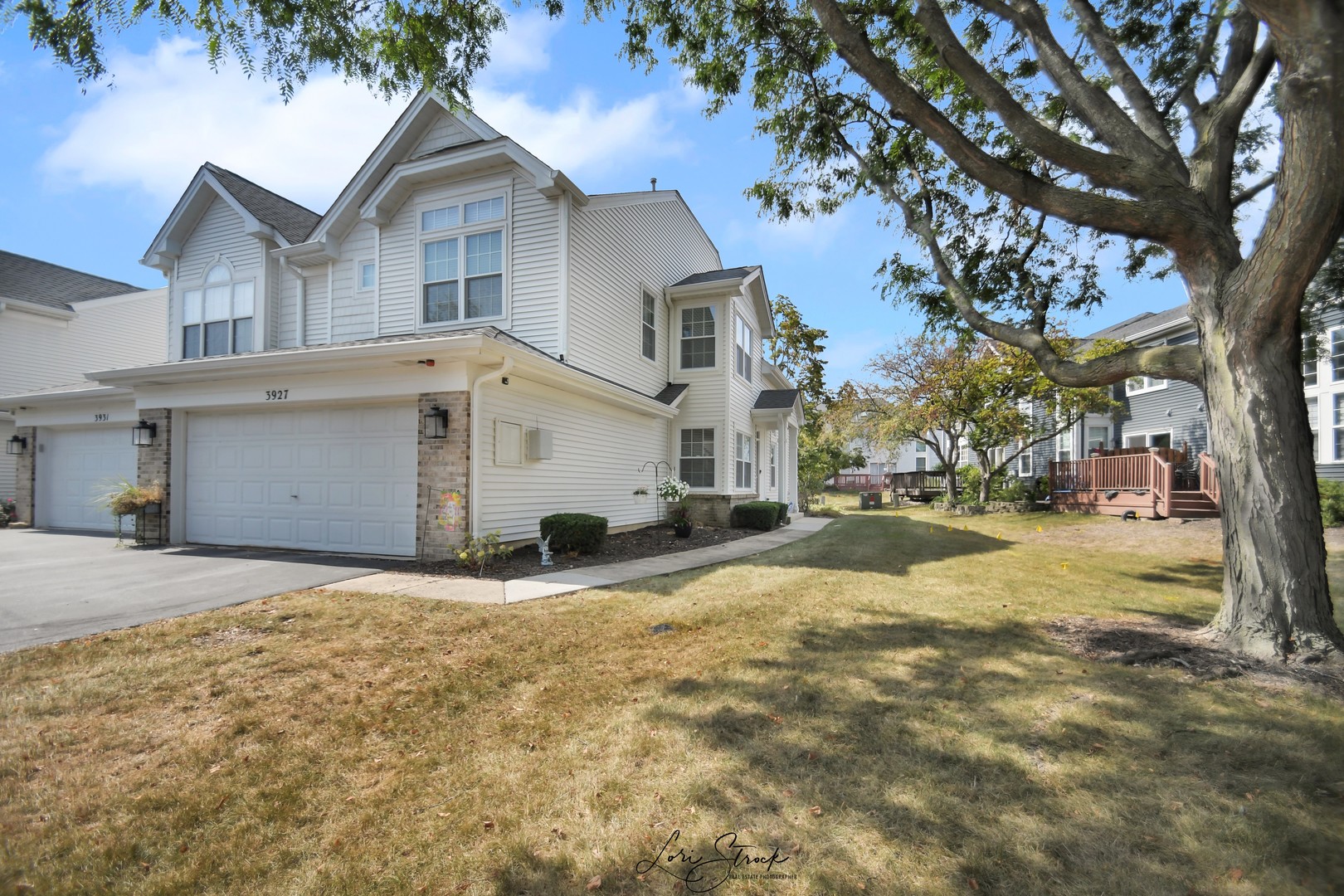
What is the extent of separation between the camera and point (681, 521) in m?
12.9

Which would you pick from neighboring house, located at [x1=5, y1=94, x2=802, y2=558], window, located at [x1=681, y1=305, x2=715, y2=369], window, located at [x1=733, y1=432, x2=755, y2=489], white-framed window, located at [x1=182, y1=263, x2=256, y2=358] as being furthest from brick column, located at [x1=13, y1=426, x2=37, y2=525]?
window, located at [x1=733, y1=432, x2=755, y2=489]

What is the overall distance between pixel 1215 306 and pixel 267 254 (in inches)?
649

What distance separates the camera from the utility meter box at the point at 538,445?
981 centimetres

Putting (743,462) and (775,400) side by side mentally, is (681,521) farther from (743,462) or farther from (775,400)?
(775,400)

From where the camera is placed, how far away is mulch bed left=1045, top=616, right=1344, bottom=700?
4.21 metres

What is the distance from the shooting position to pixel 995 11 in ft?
20.2

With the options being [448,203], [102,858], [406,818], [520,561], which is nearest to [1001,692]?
[406,818]

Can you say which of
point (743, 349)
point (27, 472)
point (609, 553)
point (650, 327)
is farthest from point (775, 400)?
point (27, 472)

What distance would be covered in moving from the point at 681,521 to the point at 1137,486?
1336cm

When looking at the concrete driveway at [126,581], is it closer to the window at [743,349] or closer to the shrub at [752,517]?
the shrub at [752,517]

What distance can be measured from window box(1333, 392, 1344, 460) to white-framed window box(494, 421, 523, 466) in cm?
1957

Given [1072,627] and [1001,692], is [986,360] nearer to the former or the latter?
[1072,627]

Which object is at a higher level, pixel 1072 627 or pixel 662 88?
pixel 662 88

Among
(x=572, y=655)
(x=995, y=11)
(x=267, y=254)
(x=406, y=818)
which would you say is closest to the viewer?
(x=406, y=818)
